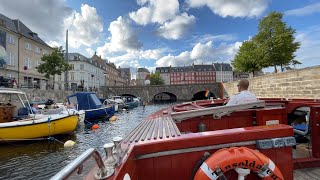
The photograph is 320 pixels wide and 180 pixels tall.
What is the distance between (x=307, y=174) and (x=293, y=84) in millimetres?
13916

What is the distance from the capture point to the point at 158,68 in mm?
125688

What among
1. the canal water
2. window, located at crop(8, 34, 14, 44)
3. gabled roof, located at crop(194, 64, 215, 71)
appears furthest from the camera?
gabled roof, located at crop(194, 64, 215, 71)

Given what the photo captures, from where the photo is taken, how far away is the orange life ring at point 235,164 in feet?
6.54

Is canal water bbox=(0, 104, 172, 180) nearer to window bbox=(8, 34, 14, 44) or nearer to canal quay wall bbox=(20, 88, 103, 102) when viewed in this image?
canal quay wall bbox=(20, 88, 103, 102)

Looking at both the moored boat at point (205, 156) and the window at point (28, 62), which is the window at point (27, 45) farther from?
the moored boat at point (205, 156)

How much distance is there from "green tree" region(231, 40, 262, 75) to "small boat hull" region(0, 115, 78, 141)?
87.4 feet

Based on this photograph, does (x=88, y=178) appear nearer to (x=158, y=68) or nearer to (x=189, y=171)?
(x=189, y=171)

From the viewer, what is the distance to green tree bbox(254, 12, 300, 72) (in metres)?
27.2

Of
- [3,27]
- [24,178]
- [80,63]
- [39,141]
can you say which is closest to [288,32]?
[39,141]

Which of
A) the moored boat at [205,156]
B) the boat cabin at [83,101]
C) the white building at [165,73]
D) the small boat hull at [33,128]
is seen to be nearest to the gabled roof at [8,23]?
the boat cabin at [83,101]

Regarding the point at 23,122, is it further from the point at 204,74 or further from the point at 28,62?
the point at 204,74

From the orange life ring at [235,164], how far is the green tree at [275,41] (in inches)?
1104

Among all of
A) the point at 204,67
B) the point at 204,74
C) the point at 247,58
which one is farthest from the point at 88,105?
the point at 204,67

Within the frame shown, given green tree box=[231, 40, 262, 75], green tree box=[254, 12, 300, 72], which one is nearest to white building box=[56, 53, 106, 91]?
green tree box=[231, 40, 262, 75]
